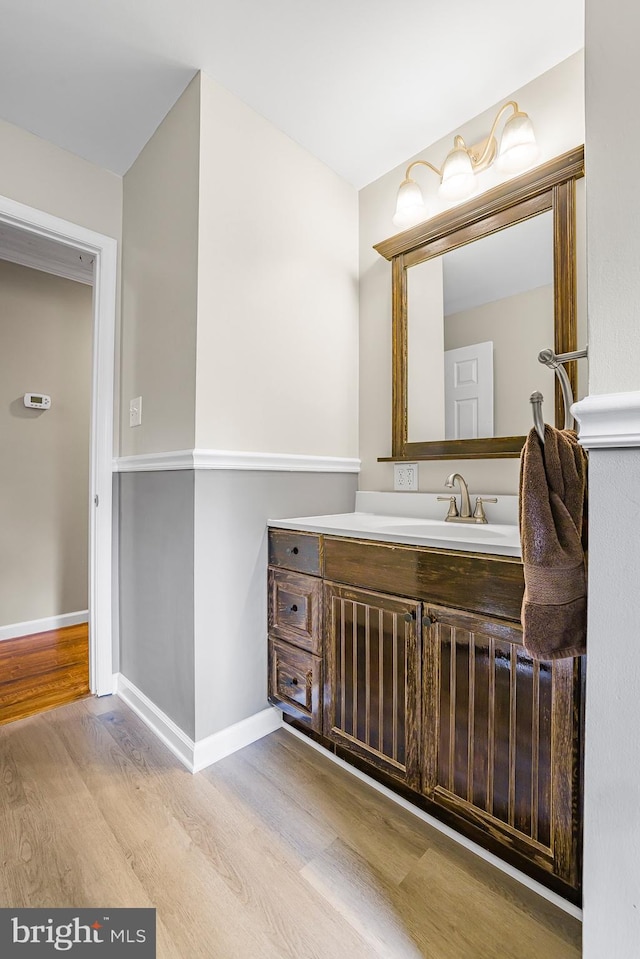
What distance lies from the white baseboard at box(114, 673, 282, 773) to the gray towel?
48.4 inches

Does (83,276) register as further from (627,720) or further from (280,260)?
(627,720)

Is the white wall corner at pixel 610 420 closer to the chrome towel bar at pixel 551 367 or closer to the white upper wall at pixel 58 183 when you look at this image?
the chrome towel bar at pixel 551 367

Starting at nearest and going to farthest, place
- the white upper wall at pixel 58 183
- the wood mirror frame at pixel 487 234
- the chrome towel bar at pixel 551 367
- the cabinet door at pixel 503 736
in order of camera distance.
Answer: the chrome towel bar at pixel 551 367
the cabinet door at pixel 503 736
the wood mirror frame at pixel 487 234
the white upper wall at pixel 58 183

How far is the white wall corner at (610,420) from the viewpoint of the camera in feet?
2.28

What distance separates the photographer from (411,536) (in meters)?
1.29

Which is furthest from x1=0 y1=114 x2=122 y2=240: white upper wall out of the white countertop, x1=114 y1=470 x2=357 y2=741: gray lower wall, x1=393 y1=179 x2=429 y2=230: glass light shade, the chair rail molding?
the white countertop

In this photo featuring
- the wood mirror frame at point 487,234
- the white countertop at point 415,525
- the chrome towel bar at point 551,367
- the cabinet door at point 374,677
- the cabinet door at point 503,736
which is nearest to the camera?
the chrome towel bar at point 551,367

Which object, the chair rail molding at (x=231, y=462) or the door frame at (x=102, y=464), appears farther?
the door frame at (x=102, y=464)

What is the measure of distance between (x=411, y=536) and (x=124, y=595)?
1455mm

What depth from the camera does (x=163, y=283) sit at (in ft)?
5.82

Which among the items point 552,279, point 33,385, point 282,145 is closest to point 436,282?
point 552,279

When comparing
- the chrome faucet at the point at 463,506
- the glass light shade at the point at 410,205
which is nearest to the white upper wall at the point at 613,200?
the chrome faucet at the point at 463,506

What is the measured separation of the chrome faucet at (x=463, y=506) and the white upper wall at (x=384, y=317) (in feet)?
0.27

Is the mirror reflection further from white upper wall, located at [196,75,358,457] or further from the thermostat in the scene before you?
the thermostat
